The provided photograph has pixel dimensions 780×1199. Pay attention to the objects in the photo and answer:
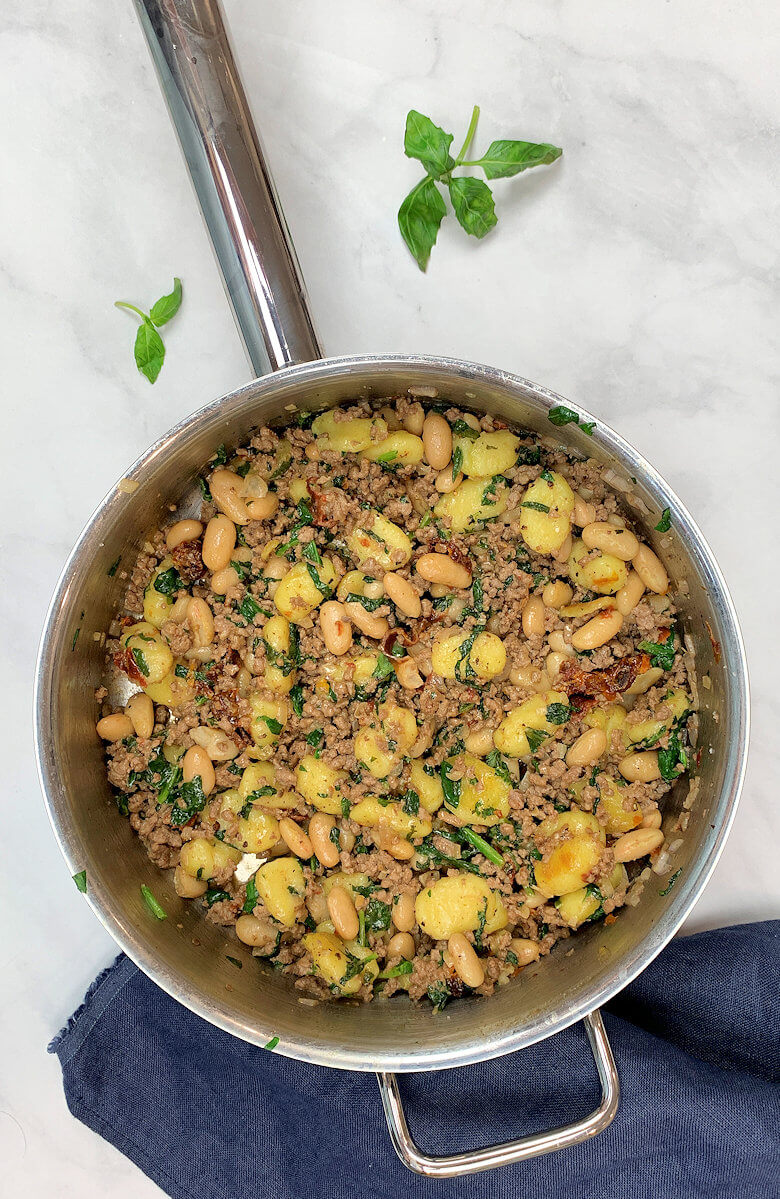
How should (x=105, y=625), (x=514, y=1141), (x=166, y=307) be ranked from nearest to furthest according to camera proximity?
(x=514, y=1141) < (x=105, y=625) < (x=166, y=307)

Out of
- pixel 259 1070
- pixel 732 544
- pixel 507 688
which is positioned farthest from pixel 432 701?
pixel 259 1070

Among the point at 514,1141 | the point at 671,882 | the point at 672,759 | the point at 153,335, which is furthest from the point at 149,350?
the point at 514,1141

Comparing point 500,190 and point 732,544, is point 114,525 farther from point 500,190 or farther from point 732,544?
point 732,544

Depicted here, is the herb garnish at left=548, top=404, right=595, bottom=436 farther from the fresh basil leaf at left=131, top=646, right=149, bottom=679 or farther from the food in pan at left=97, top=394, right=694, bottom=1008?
the fresh basil leaf at left=131, top=646, right=149, bottom=679

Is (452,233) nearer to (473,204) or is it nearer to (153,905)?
(473,204)

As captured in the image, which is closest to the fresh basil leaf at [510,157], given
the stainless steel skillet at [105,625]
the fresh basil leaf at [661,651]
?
the stainless steel skillet at [105,625]

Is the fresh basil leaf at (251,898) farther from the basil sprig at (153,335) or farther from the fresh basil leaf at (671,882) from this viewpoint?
the basil sprig at (153,335)

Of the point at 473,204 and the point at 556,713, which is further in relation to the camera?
the point at 473,204
